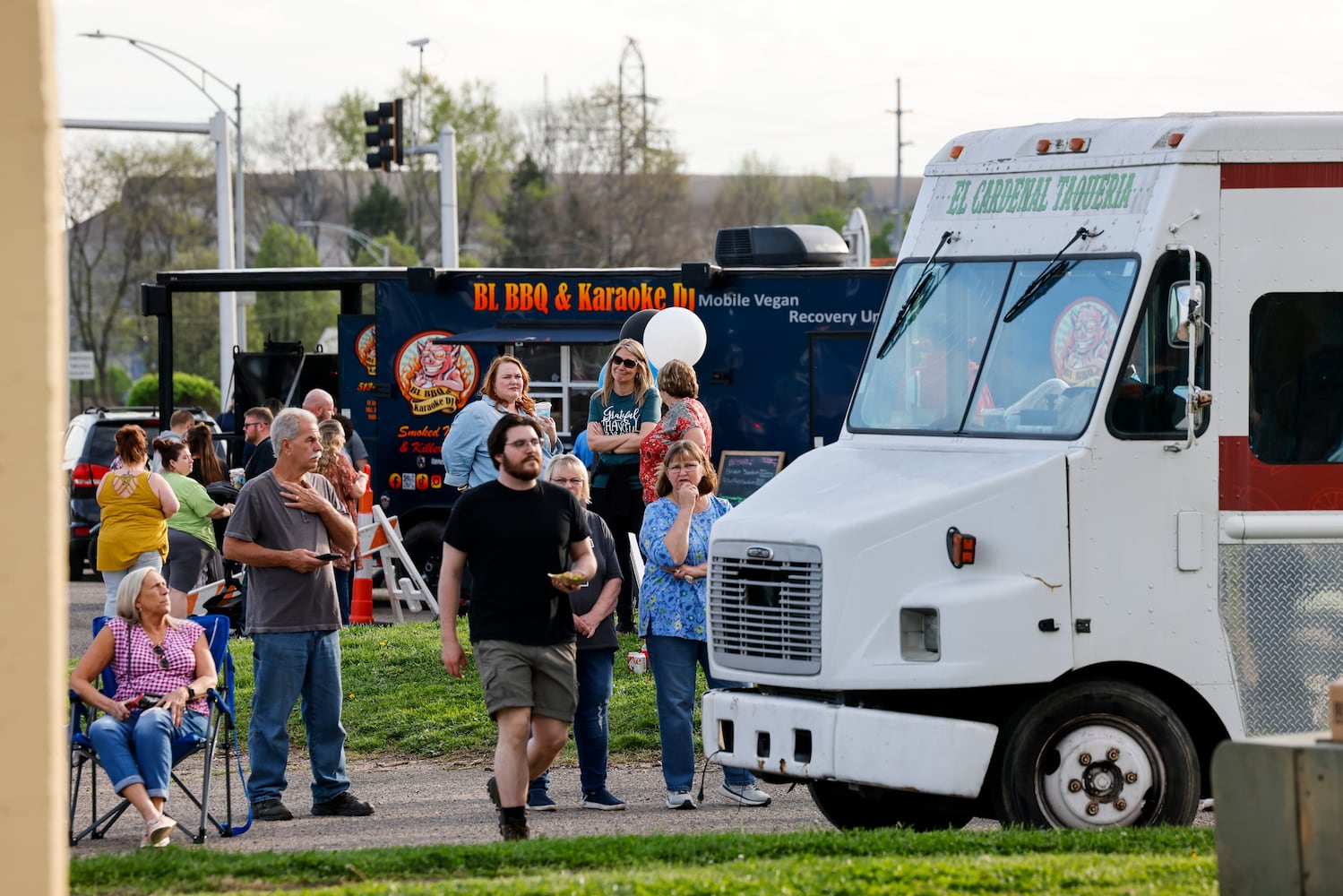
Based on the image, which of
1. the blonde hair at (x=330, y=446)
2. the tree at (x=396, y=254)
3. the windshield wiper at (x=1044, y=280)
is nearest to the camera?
the windshield wiper at (x=1044, y=280)

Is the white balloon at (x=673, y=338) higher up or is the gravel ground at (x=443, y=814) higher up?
the white balloon at (x=673, y=338)

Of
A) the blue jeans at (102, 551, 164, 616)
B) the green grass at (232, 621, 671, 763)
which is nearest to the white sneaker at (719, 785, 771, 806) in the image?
the green grass at (232, 621, 671, 763)

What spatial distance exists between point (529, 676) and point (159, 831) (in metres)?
1.83

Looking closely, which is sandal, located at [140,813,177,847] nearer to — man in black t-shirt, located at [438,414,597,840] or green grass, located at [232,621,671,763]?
man in black t-shirt, located at [438,414,597,840]

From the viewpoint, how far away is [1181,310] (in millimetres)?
7480

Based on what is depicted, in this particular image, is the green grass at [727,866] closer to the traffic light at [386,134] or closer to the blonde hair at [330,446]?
the blonde hair at [330,446]

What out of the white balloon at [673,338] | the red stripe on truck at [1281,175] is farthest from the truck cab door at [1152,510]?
the white balloon at [673,338]

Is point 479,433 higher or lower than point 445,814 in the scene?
higher

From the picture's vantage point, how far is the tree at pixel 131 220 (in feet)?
199

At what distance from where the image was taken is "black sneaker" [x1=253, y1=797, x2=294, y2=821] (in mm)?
9000

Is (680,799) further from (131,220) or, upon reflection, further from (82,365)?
(131,220)

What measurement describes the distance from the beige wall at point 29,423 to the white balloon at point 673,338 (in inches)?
388

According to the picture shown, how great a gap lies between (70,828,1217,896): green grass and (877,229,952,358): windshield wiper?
2284 mm

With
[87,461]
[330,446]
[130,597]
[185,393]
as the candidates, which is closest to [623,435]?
[330,446]
